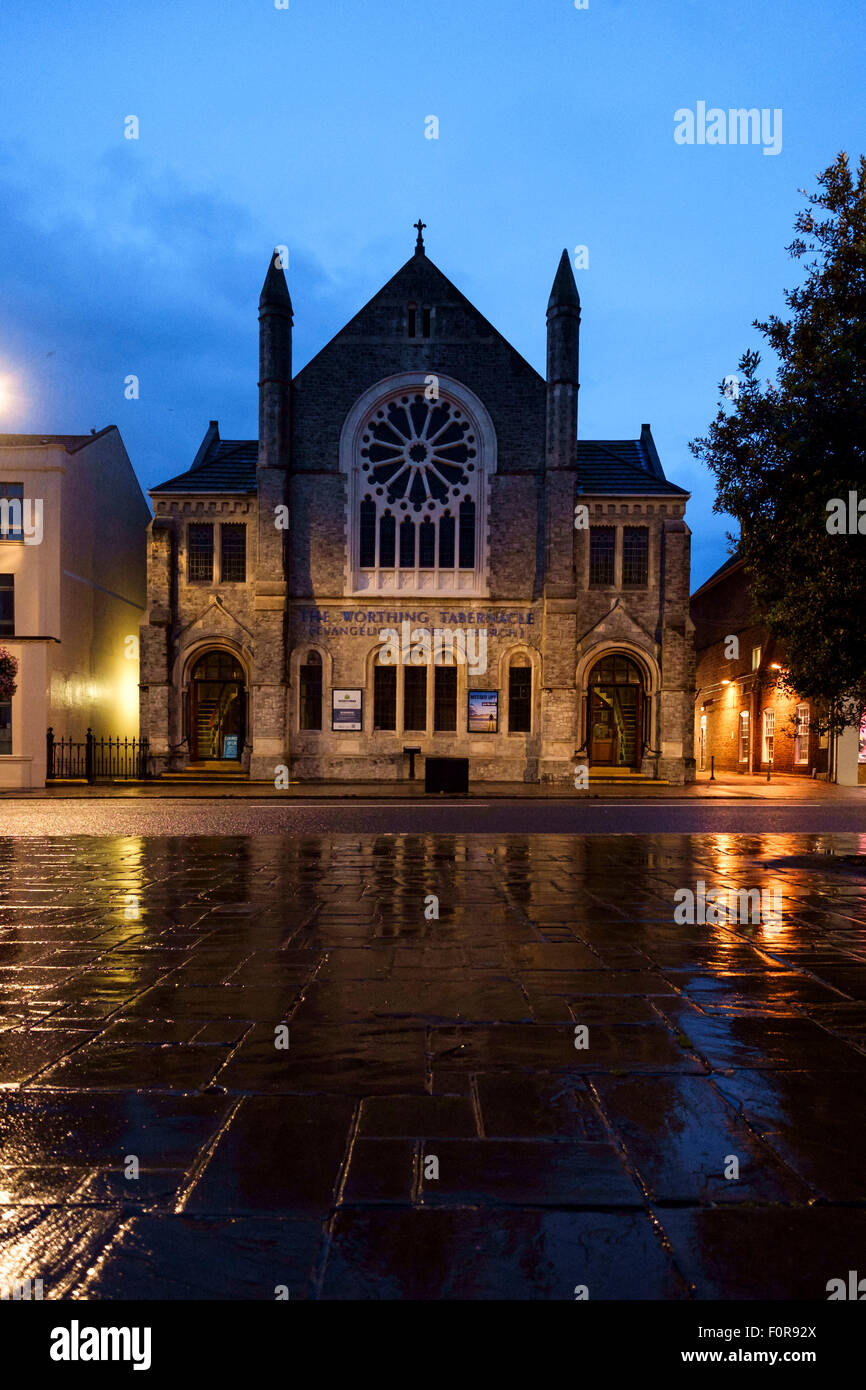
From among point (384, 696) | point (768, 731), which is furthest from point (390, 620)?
point (768, 731)

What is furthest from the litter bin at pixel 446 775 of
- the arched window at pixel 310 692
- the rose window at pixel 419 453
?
the rose window at pixel 419 453

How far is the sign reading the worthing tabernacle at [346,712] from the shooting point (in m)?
26.9

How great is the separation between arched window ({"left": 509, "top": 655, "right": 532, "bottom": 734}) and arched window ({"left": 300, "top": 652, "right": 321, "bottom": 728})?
6.29m

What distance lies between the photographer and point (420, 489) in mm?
27641

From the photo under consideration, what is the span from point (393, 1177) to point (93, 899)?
5271 millimetres

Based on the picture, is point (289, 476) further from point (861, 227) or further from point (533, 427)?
point (861, 227)

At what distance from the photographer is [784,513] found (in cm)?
1032

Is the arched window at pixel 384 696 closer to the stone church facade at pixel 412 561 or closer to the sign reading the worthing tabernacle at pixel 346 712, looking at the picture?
the stone church facade at pixel 412 561

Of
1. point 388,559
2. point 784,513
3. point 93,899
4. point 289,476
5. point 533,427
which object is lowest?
point 93,899

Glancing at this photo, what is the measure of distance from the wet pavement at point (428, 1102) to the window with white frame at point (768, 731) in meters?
27.5

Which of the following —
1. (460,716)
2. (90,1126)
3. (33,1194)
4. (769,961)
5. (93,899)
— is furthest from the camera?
(460,716)

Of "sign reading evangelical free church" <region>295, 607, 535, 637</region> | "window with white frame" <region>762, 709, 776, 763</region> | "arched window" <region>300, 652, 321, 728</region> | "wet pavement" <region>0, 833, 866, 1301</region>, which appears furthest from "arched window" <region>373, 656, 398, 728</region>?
"wet pavement" <region>0, 833, 866, 1301</region>
